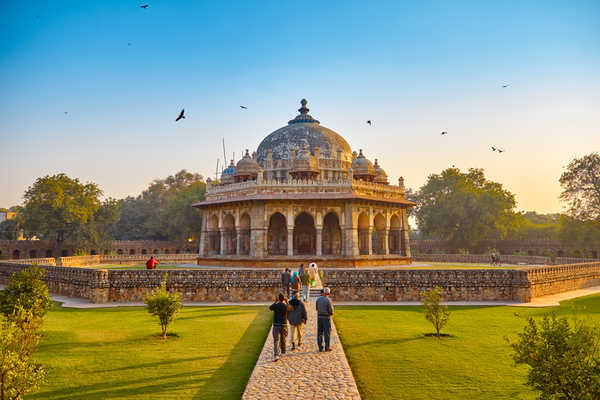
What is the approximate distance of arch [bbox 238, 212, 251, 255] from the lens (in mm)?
31938

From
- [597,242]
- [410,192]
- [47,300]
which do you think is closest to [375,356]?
[47,300]

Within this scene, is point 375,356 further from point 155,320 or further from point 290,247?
point 290,247

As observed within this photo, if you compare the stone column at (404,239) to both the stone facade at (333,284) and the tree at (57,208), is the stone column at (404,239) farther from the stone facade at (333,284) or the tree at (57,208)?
the tree at (57,208)

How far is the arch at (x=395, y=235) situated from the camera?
35.2 metres

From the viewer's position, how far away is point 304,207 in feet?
98.0

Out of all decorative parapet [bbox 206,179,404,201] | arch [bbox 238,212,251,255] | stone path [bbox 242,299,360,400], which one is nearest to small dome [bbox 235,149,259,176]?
decorative parapet [bbox 206,179,404,201]

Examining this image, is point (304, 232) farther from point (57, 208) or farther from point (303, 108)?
point (57, 208)

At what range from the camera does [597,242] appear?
41844 mm

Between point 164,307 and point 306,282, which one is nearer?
point 164,307

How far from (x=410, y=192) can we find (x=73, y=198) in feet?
161

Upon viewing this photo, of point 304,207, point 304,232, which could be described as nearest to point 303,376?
point 304,207

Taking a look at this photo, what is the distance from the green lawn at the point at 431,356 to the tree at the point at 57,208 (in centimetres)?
4081

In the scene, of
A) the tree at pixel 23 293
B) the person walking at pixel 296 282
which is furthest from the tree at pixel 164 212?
the tree at pixel 23 293

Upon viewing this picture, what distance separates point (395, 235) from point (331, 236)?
6.31 metres
